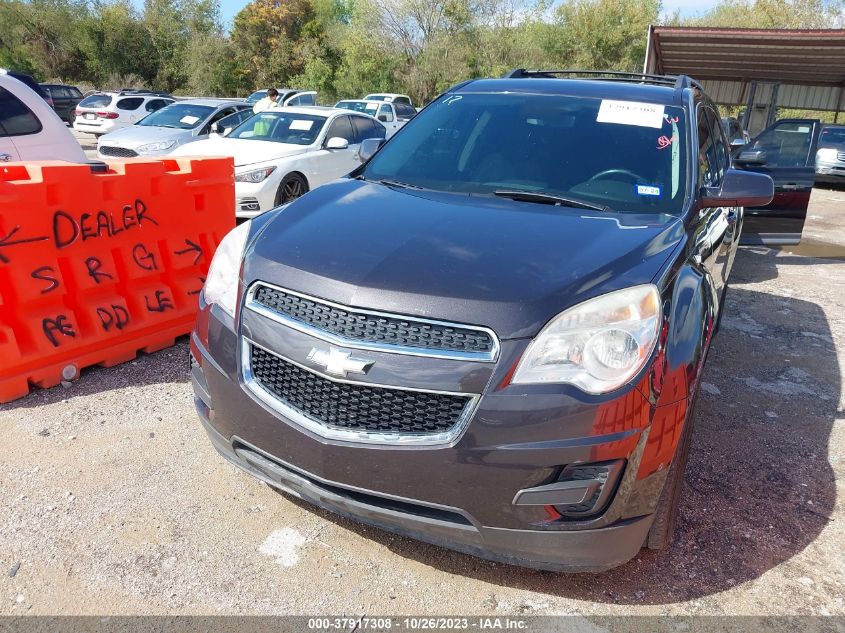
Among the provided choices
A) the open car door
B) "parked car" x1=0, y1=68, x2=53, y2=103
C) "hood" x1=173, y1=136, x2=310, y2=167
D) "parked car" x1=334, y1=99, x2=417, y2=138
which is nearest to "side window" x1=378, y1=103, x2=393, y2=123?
"parked car" x1=334, y1=99, x2=417, y2=138

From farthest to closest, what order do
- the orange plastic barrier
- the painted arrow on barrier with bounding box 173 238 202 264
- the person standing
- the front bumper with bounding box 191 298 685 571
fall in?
the person standing, the painted arrow on barrier with bounding box 173 238 202 264, the orange plastic barrier, the front bumper with bounding box 191 298 685 571

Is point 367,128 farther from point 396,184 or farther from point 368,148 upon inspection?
point 396,184

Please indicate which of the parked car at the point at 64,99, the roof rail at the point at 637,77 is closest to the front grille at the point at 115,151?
the roof rail at the point at 637,77

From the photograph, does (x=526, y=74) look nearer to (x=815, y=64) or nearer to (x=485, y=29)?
(x=815, y=64)

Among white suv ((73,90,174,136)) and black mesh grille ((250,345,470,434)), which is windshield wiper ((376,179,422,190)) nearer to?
black mesh grille ((250,345,470,434))

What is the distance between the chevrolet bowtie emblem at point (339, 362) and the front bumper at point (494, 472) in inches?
9.6

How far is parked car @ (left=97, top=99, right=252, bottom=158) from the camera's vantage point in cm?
1172

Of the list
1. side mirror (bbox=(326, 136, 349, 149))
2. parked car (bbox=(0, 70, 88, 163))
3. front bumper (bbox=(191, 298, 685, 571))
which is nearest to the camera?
front bumper (bbox=(191, 298, 685, 571))

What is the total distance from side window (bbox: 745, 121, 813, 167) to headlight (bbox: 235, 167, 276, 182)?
585 cm

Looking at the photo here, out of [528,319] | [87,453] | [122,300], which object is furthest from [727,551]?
[122,300]

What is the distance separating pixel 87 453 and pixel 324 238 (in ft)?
5.61

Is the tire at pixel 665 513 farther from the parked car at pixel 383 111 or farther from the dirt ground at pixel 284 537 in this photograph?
the parked car at pixel 383 111

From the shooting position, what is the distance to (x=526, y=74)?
172 inches

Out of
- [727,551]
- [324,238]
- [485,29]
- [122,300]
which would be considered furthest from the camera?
[485,29]
